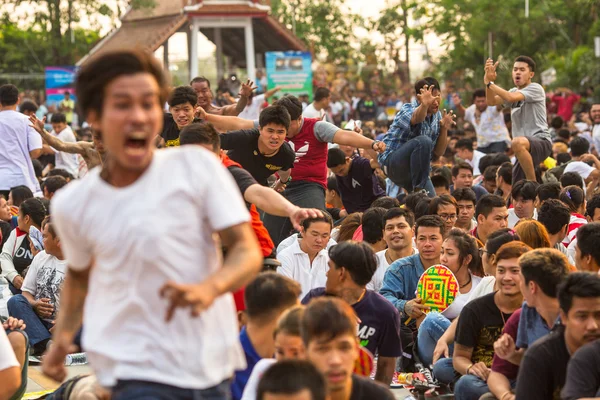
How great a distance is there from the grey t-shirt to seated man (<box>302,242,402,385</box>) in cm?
641

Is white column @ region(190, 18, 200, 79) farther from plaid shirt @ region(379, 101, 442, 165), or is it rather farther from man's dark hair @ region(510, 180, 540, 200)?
man's dark hair @ region(510, 180, 540, 200)

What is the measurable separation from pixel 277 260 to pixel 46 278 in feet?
9.55

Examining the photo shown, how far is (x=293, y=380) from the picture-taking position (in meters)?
3.79

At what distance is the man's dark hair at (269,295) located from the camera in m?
5.12

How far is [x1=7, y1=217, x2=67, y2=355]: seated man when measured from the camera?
9.22m

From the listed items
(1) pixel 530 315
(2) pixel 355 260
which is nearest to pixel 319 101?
(2) pixel 355 260

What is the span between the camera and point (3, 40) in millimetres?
44469

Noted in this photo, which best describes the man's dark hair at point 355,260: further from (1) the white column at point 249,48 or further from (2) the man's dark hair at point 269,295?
(1) the white column at point 249,48

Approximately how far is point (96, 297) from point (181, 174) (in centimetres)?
47

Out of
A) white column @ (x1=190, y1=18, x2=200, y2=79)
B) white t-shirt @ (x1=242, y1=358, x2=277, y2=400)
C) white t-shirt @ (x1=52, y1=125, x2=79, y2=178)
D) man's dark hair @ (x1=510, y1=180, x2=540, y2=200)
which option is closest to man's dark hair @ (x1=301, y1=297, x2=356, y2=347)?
white t-shirt @ (x1=242, y1=358, x2=277, y2=400)

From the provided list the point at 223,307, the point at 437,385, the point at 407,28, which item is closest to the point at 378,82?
the point at 407,28

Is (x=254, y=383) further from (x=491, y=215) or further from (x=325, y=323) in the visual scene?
(x=491, y=215)

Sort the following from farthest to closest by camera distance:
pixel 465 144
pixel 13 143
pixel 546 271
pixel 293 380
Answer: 1. pixel 465 144
2. pixel 13 143
3. pixel 546 271
4. pixel 293 380

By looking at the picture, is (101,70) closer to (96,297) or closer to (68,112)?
(96,297)
